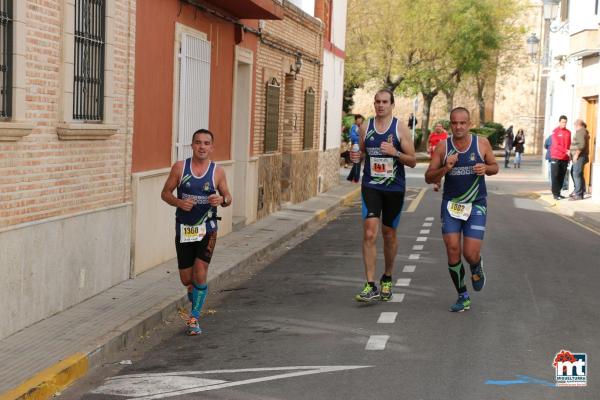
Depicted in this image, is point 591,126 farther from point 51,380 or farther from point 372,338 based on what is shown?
point 51,380

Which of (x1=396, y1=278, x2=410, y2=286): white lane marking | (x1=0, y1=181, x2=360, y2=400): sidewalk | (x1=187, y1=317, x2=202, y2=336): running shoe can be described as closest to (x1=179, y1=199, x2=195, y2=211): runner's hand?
(x1=187, y1=317, x2=202, y2=336): running shoe

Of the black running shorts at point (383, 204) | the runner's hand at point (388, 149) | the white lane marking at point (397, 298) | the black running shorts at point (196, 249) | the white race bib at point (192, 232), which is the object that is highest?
the runner's hand at point (388, 149)

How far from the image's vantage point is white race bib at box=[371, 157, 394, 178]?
10.7 meters

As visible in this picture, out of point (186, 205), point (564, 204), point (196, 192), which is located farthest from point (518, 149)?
point (186, 205)

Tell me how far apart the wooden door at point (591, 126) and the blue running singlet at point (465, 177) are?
1904 centimetres

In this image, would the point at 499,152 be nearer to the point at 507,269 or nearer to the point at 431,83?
the point at 431,83

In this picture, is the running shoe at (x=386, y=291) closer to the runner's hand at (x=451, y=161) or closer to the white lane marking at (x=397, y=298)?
the white lane marking at (x=397, y=298)

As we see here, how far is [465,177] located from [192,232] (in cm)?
265

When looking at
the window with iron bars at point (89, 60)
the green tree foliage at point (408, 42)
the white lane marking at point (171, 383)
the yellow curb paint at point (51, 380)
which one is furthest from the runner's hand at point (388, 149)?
the green tree foliage at point (408, 42)

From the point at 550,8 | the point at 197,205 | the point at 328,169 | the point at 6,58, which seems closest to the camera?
the point at 6,58

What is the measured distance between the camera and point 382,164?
1070 centimetres

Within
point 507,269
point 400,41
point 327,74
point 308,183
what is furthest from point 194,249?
point 400,41

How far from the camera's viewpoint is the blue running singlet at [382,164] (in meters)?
10.7

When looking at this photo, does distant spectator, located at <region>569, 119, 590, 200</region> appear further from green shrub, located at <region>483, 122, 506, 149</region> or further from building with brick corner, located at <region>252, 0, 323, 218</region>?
green shrub, located at <region>483, 122, 506, 149</region>
